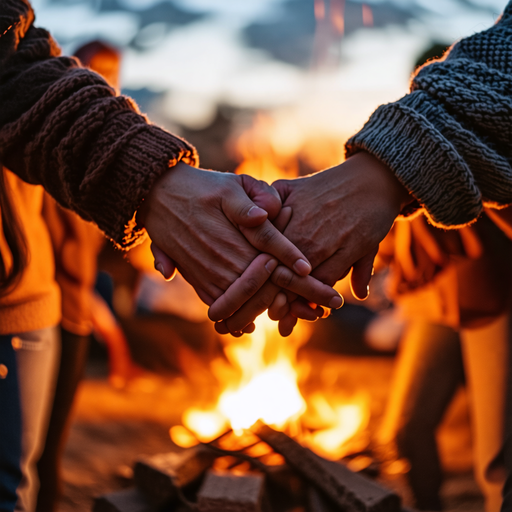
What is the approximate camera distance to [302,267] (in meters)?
1.26

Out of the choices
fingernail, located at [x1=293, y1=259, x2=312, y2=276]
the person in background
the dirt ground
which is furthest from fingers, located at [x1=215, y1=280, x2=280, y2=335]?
the dirt ground

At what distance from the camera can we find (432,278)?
1905mm

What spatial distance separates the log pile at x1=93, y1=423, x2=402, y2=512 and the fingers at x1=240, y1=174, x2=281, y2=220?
0.84 m

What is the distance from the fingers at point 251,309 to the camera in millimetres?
1325

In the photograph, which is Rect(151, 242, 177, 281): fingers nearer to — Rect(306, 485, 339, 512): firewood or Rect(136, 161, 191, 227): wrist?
Rect(136, 161, 191, 227): wrist

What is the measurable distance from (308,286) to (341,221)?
21cm

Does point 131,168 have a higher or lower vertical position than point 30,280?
higher

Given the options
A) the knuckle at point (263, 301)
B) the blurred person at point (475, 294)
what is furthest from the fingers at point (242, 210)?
the blurred person at point (475, 294)

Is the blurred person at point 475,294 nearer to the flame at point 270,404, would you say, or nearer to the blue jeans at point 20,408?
the flame at point 270,404

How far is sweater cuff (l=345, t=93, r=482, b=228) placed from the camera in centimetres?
112

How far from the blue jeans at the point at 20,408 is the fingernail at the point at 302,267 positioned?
0.84 metres

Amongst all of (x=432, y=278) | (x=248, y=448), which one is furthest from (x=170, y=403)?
(x=432, y=278)

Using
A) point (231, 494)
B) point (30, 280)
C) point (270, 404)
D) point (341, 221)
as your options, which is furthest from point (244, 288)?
point (270, 404)

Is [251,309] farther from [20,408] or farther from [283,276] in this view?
[20,408]
